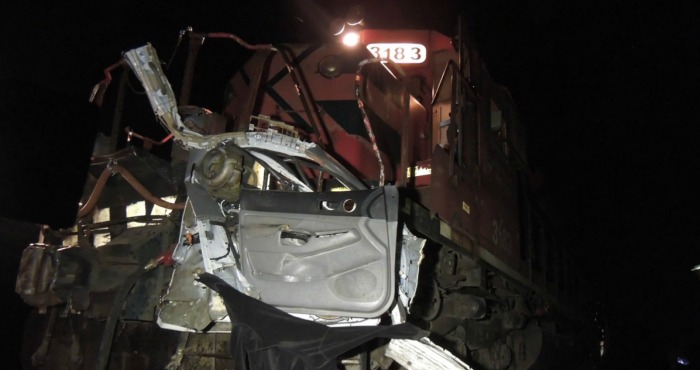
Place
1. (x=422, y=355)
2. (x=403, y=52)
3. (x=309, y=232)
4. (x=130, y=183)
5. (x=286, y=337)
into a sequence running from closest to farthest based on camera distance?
(x=286, y=337), (x=309, y=232), (x=422, y=355), (x=130, y=183), (x=403, y=52)

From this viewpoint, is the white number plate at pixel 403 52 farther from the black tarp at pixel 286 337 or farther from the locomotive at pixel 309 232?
the black tarp at pixel 286 337

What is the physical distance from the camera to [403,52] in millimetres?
6449

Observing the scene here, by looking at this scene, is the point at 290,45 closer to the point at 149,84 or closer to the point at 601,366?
the point at 149,84

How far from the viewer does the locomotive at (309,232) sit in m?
2.90

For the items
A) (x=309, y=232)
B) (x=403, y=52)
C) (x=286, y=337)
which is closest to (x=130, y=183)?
(x=309, y=232)

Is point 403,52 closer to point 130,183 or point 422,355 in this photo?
point 130,183

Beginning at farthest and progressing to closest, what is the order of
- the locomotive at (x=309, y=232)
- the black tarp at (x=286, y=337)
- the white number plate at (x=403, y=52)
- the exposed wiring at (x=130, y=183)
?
the white number plate at (x=403, y=52), the exposed wiring at (x=130, y=183), the locomotive at (x=309, y=232), the black tarp at (x=286, y=337)

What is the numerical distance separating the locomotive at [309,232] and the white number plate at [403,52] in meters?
0.02

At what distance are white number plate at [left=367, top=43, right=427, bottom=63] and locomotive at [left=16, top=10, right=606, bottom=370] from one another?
21 mm

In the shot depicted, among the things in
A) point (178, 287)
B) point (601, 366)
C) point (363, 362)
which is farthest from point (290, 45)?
point (601, 366)

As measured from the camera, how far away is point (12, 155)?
4.00 metres

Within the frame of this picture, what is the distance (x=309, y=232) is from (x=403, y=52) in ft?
13.8

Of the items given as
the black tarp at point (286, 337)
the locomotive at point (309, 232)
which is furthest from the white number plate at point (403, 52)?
the black tarp at point (286, 337)

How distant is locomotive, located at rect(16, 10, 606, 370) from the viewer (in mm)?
2898
